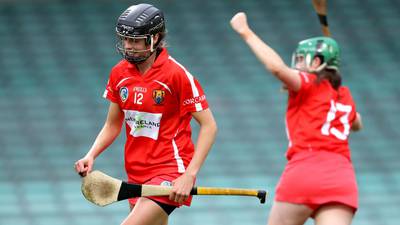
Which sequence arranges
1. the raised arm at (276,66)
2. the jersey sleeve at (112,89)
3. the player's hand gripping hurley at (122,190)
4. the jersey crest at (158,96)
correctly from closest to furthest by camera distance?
the raised arm at (276,66) < the player's hand gripping hurley at (122,190) < the jersey crest at (158,96) < the jersey sleeve at (112,89)

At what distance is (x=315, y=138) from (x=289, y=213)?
36 cm

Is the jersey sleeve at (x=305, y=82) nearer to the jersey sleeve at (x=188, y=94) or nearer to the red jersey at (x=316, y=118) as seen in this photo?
the red jersey at (x=316, y=118)

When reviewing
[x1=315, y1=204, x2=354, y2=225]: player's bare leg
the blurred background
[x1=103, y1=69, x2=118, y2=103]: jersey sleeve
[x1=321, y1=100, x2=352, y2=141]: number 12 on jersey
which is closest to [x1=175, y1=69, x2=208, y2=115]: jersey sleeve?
[x1=103, y1=69, x2=118, y2=103]: jersey sleeve

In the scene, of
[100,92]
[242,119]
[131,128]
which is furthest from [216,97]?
[131,128]

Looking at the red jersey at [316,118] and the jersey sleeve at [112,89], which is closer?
the red jersey at [316,118]

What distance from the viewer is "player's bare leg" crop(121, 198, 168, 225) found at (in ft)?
16.0

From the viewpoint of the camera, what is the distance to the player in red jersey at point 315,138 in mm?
4363

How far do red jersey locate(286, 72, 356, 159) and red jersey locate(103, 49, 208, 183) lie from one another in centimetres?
62

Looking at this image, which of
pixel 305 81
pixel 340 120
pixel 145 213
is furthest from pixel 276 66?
pixel 145 213

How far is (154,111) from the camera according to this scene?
196 inches

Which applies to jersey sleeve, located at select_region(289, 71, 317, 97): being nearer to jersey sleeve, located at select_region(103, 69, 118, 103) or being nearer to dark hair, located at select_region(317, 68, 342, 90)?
dark hair, located at select_region(317, 68, 342, 90)

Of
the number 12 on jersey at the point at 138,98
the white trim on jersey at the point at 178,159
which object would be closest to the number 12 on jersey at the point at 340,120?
the white trim on jersey at the point at 178,159

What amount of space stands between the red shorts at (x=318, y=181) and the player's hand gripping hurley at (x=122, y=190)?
1.61 ft

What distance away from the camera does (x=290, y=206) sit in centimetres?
441
